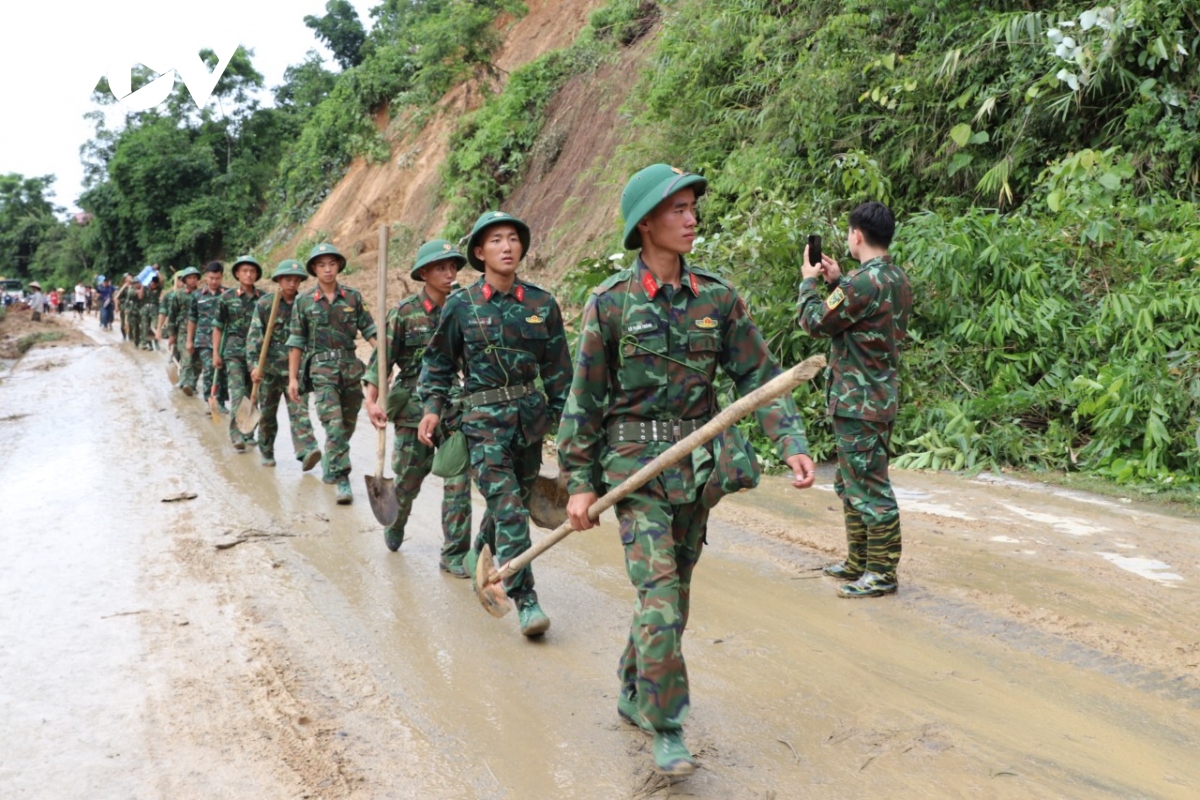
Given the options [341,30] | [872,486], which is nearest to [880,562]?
[872,486]

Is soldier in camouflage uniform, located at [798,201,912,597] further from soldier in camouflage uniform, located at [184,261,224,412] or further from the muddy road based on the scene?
soldier in camouflage uniform, located at [184,261,224,412]

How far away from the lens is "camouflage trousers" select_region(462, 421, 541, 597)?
18.5 feet

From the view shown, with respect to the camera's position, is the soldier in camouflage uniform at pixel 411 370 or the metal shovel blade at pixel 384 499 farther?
the metal shovel blade at pixel 384 499

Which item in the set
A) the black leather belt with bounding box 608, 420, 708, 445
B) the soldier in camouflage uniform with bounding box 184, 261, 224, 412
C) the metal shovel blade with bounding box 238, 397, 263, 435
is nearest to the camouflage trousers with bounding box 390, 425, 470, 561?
the black leather belt with bounding box 608, 420, 708, 445

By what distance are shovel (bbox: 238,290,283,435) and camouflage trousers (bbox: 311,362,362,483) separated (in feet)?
4.78

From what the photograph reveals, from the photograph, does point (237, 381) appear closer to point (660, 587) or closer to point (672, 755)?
point (660, 587)

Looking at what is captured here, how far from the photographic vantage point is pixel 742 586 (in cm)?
632

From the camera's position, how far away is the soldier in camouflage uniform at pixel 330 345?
9281mm

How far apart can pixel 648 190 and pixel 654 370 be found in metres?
0.66

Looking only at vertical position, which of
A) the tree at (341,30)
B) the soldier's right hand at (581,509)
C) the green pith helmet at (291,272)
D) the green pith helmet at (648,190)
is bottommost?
the soldier's right hand at (581,509)

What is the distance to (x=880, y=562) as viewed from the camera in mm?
5906

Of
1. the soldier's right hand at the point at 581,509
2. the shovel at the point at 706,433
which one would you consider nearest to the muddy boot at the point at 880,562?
the shovel at the point at 706,433

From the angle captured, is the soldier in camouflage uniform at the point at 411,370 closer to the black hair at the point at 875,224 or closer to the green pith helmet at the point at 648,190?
the black hair at the point at 875,224

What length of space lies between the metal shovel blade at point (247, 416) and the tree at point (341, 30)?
4090 cm
